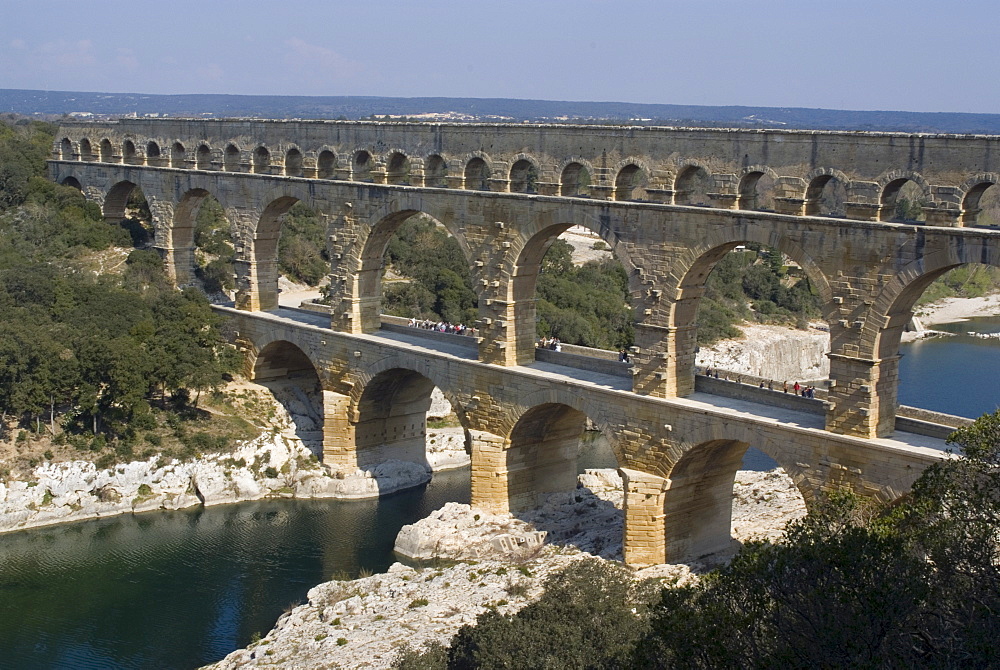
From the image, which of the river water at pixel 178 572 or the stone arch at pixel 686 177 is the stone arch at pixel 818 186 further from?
the river water at pixel 178 572

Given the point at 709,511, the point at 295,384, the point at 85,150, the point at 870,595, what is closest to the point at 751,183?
the point at 709,511

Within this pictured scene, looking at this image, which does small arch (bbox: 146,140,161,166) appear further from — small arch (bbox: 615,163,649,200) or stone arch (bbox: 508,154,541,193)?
small arch (bbox: 615,163,649,200)

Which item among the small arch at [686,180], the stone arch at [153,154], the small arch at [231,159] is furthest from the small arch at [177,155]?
the small arch at [686,180]

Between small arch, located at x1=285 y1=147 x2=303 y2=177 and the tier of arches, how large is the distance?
0.08 feet

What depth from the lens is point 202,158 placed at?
33125 mm

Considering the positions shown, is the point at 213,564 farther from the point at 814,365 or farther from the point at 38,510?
the point at 814,365

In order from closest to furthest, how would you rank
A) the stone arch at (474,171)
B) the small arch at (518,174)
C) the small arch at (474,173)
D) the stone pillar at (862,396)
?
the stone pillar at (862,396)
the small arch at (518,174)
the stone arch at (474,171)
the small arch at (474,173)

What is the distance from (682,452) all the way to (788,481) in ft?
18.7

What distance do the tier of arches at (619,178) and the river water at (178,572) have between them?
758 centimetres

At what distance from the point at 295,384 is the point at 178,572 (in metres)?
8.45

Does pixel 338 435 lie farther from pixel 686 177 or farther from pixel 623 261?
pixel 686 177

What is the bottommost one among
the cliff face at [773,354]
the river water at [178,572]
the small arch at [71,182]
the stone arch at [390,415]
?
the river water at [178,572]

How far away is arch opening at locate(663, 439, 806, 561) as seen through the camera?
21.1m

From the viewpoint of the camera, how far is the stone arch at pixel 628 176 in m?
21.3
